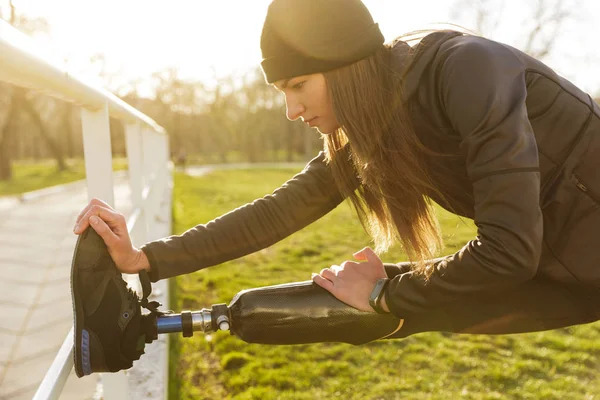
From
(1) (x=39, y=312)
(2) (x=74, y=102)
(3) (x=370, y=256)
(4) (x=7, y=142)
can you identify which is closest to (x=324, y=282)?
(3) (x=370, y=256)

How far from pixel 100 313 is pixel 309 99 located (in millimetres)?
858

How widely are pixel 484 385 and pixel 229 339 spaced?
147cm

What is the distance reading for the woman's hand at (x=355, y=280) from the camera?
168cm

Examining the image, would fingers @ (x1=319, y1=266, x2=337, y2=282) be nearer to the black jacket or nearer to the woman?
the woman

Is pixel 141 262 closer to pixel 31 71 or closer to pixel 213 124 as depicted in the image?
pixel 31 71

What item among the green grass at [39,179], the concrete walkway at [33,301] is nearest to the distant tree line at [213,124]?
the green grass at [39,179]

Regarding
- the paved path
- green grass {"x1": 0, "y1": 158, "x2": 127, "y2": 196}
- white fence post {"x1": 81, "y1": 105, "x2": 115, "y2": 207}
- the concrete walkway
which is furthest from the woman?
green grass {"x1": 0, "y1": 158, "x2": 127, "y2": 196}

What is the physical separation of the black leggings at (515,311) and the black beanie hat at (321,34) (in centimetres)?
83

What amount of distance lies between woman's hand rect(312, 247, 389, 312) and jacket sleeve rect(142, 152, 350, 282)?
380 mm

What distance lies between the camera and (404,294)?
60.8 inches

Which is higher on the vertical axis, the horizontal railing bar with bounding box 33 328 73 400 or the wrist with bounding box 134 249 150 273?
A: the wrist with bounding box 134 249 150 273

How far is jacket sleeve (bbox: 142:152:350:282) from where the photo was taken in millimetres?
1848

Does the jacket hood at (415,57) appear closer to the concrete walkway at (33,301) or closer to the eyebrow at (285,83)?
the eyebrow at (285,83)

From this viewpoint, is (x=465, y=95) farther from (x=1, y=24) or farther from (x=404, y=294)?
(x=1, y=24)
